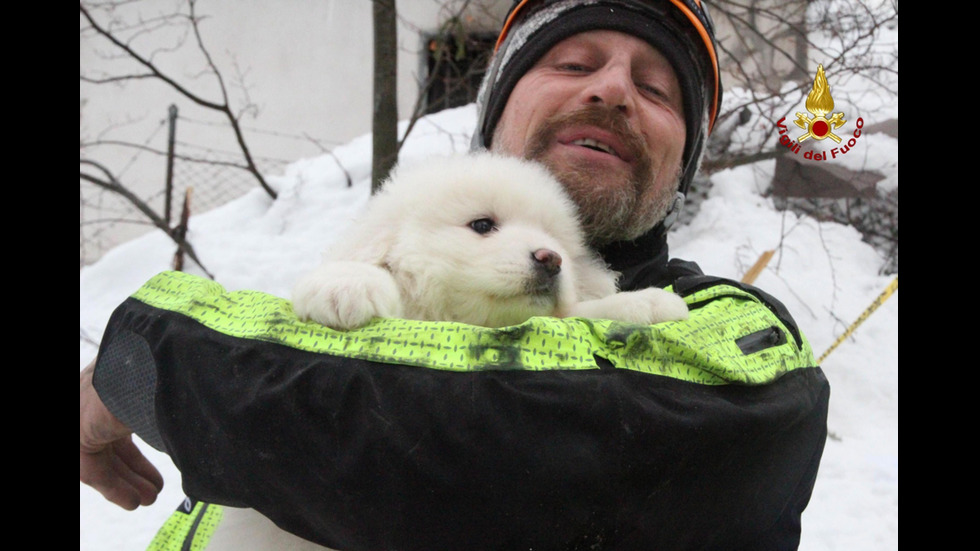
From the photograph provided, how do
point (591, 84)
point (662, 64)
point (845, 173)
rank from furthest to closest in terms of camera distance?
point (845, 173) < point (662, 64) < point (591, 84)

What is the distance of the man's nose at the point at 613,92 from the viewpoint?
2105mm

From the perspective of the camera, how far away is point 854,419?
5328 mm

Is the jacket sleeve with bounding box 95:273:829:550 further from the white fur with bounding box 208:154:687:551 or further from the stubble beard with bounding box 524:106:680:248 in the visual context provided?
the stubble beard with bounding box 524:106:680:248

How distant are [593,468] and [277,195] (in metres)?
7.07

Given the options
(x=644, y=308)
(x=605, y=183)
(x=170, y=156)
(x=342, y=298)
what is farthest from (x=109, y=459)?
(x=170, y=156)

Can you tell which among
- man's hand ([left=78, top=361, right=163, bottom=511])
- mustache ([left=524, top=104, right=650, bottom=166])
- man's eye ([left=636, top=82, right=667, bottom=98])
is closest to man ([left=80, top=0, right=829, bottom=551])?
man's hand ([left=78, top=361, right=163, bottom=511])

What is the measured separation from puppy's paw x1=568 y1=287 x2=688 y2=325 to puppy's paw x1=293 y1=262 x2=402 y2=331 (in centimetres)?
56

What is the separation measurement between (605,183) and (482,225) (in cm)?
51

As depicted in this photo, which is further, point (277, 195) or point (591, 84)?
point (277, 195)

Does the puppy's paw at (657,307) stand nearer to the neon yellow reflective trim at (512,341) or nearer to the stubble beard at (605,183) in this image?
the neon yellow reflective trim at (512,341)

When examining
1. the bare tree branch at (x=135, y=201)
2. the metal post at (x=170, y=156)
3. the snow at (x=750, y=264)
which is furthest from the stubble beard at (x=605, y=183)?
Answer: the metal post at (x=170, y=156)

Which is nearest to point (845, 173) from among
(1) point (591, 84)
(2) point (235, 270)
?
(1) point (591, 84)

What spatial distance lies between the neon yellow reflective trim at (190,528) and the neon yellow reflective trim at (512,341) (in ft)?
2.15

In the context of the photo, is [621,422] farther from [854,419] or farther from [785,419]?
[854,419]
